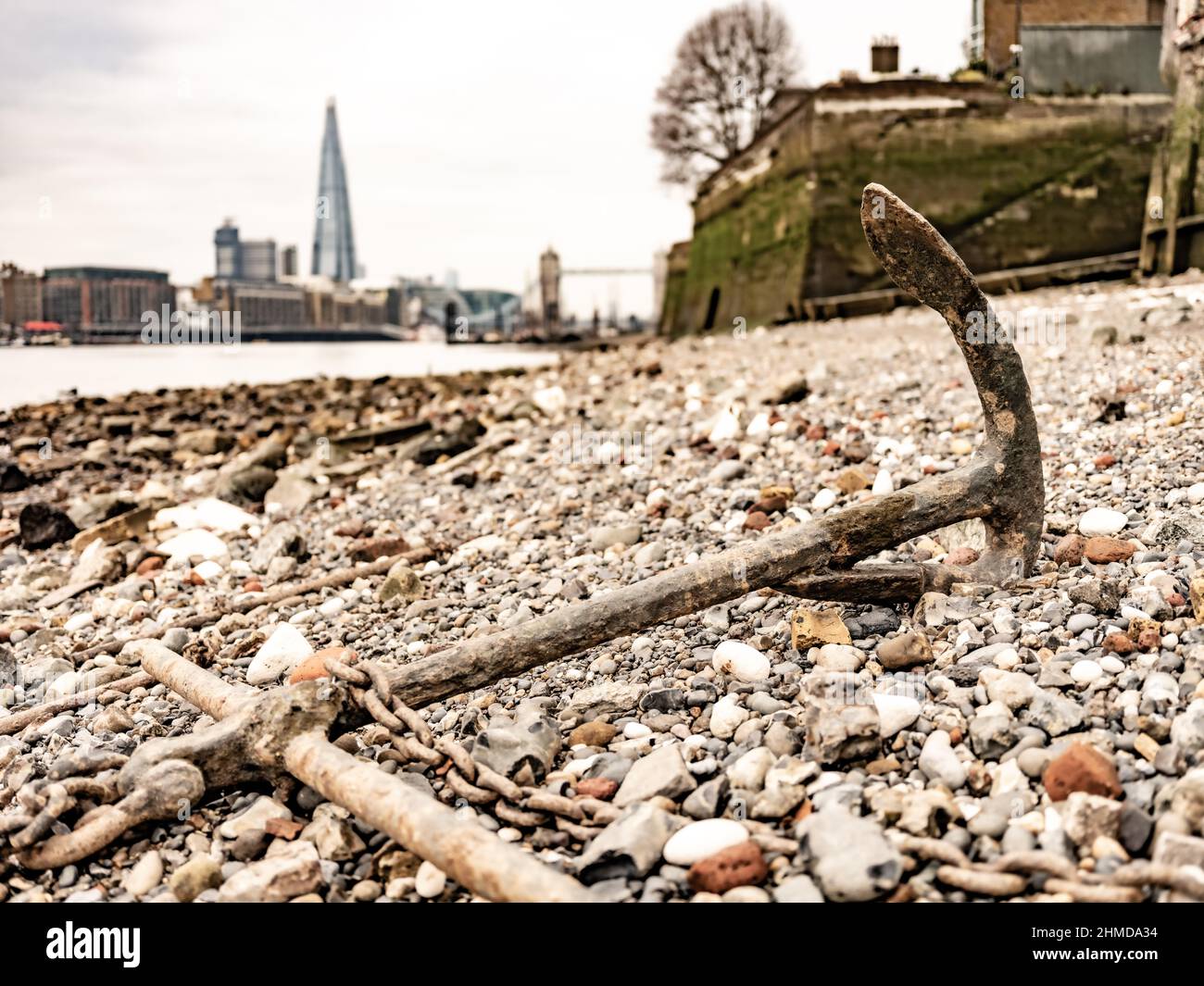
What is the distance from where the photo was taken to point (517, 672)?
2281 millimetres

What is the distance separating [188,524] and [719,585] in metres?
4.42

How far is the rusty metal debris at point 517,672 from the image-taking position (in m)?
1.78

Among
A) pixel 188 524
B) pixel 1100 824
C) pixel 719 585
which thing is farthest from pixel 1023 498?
pixel 188 524

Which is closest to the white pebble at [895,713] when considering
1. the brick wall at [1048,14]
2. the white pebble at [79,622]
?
the white pebble at [79,622]

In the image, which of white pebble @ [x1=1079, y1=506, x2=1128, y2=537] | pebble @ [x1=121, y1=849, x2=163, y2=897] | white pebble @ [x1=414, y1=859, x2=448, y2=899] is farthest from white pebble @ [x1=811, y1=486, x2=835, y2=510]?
pebble @ [x1=121, y1=849, x2=163, y2=897]

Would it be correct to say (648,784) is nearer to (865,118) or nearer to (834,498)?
(834,498)

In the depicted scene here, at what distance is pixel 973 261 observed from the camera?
545 inches

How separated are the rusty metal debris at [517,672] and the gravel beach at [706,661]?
49mm

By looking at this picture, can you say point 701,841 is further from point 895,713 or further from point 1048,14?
point 1048,14

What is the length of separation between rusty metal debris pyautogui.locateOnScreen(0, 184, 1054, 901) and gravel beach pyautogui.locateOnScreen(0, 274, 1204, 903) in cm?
5

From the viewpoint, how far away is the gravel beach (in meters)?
1.78

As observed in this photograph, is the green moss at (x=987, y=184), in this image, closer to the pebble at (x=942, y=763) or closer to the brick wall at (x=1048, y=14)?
the brick wall at (x=1048, y=14)

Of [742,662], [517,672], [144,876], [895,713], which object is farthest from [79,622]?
[895,713]

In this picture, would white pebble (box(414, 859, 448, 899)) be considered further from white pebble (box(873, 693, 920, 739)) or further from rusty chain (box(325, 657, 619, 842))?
white pebble (box(873, 693, 920, 739))
